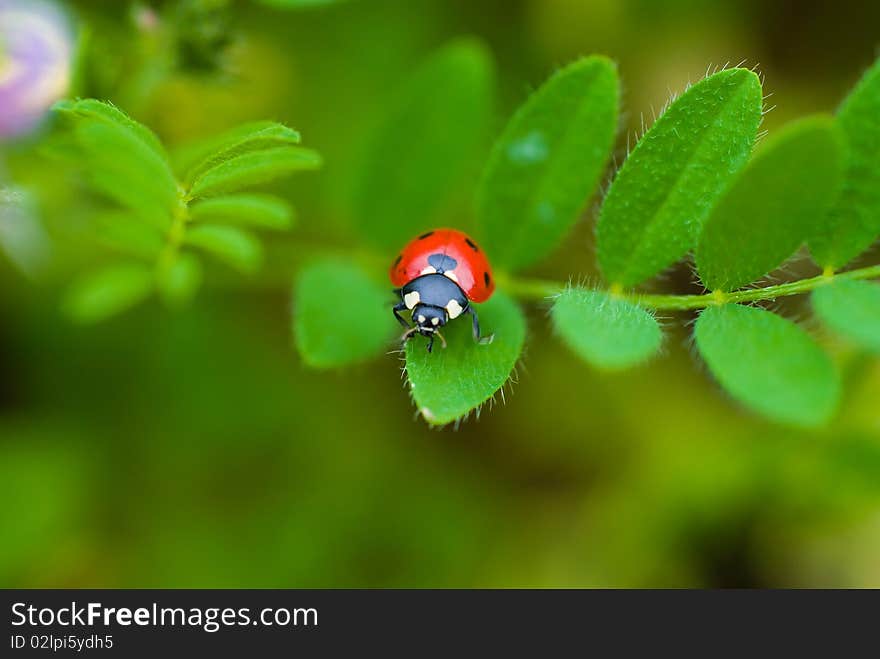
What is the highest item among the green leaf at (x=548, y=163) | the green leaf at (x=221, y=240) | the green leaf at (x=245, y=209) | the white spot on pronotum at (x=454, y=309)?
the green leaf at (x=548, y=163)

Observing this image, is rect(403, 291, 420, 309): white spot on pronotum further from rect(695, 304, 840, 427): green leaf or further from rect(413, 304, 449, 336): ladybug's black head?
rect(695, 304, 840, 427): green leaf

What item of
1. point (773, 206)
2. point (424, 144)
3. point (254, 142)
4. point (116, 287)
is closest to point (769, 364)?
point (773, 206)

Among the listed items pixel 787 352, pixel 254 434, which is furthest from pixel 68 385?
pixel 787 352

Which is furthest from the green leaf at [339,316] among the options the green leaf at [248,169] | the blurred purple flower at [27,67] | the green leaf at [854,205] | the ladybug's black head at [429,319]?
the green leaf at [854,205]

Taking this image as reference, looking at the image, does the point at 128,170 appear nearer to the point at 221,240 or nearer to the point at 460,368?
the point at 221,240

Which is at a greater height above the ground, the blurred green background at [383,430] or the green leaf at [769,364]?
the blurred green background at [383,430]

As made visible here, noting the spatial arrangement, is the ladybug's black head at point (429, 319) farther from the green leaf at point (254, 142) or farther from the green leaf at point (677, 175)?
the green leaf at point (254, 142)

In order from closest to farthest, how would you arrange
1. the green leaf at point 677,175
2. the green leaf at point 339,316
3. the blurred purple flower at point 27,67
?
the green leaf at point 677,175
the green leaf at point 339,316
the blurred purple flower at point 27,67
